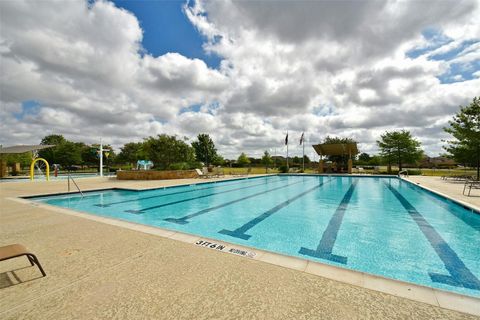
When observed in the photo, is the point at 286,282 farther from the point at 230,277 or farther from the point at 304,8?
the point at 304,8

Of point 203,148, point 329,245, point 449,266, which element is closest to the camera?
point 449,266

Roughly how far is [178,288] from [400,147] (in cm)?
3333

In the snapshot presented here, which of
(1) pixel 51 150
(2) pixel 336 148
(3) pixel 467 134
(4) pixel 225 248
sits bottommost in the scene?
(4) pixel 225 248

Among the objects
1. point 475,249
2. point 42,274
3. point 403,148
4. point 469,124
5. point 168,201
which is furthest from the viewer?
point 403,148

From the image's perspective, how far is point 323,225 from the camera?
6340mm

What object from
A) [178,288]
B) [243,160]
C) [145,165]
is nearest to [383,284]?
[178,288]

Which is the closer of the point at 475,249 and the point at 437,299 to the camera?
the point at 437,299

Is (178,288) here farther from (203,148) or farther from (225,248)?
(203,148)

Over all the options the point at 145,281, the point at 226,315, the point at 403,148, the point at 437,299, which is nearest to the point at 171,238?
the point at 145,281

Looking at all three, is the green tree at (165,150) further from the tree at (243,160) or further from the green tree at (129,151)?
the tree at (243,160)

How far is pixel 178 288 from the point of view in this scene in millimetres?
2375

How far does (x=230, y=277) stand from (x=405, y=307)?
1819 mm

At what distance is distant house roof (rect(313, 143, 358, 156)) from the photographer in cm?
2393

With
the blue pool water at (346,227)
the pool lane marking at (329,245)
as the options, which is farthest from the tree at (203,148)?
the pool lane marking at (329,245)
